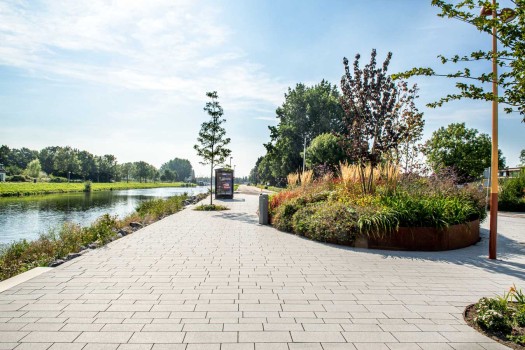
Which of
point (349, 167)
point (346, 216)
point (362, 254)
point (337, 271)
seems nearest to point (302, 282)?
point (337, 271)

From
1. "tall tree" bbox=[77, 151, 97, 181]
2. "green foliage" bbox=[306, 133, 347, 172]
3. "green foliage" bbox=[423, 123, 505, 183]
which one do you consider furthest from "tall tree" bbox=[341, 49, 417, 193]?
"tall tree" bbox=[77, 151, 97, 181]

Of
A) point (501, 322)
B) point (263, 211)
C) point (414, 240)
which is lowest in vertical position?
point (501, 322)

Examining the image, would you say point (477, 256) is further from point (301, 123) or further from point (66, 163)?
point (66, 163)

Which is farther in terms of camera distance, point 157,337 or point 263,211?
point 263,211

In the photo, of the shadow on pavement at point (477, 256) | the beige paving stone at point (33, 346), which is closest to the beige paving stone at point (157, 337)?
the beige paving stone at point (33, 346)

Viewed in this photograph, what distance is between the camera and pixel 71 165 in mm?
78125

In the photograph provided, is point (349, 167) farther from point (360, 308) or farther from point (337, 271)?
point (360, 308)

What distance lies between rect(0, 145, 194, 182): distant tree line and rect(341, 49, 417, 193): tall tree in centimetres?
8013

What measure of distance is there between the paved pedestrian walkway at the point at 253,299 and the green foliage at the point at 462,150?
122 ft

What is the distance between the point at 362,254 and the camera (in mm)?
6945

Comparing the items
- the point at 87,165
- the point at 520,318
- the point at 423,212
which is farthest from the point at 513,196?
the point at 87,165

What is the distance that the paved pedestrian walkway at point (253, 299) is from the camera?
3.09m

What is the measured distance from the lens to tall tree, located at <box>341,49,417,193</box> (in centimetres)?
978

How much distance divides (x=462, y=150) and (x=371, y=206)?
39.4 m
